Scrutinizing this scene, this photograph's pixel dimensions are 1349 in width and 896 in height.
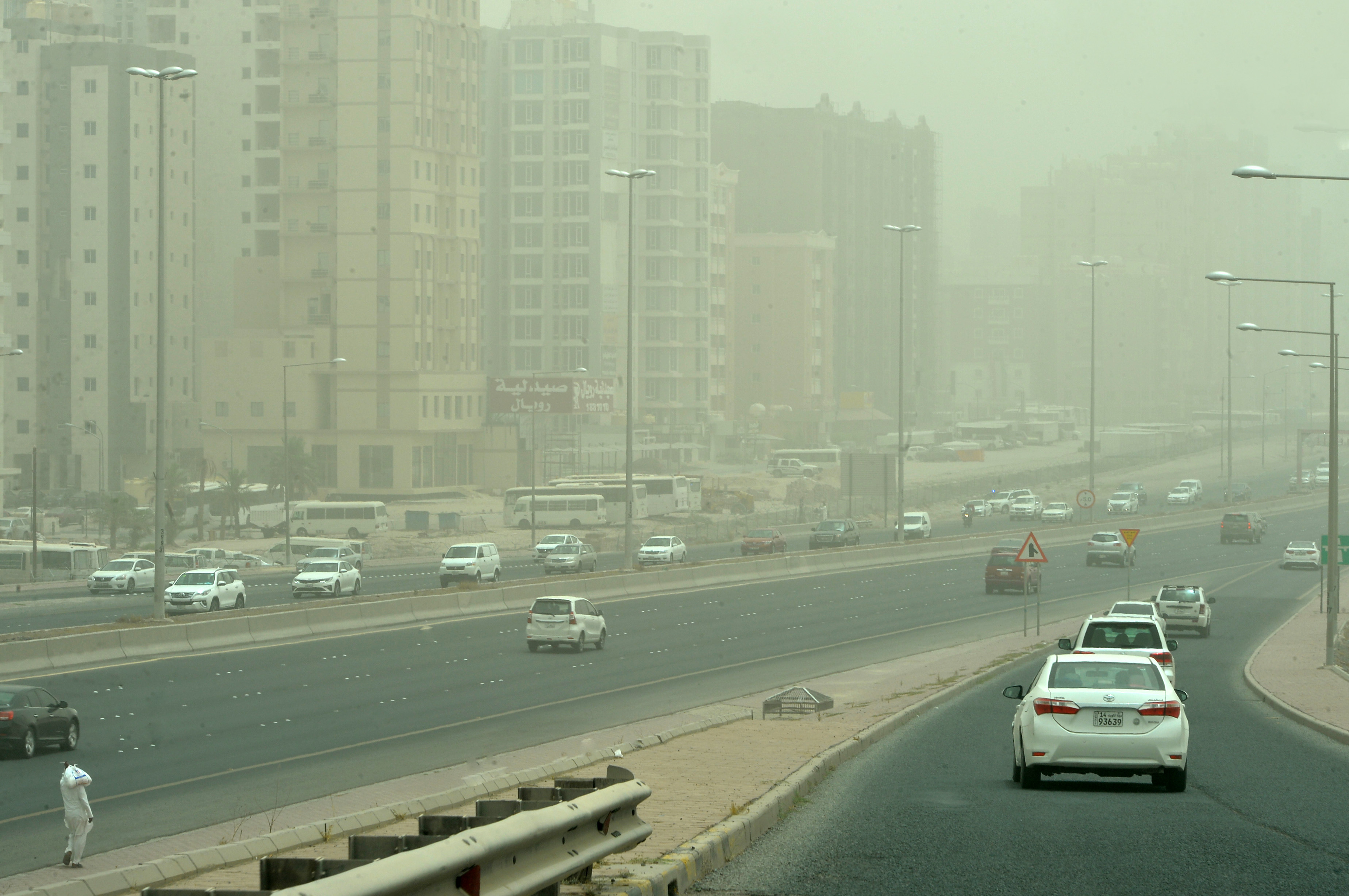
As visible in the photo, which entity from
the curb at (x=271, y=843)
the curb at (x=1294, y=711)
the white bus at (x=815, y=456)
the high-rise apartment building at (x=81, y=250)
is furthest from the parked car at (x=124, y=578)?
the white bus at (x=815, y=456)

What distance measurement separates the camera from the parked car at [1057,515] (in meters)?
86.0

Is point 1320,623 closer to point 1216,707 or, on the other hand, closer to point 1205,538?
point 1216,707

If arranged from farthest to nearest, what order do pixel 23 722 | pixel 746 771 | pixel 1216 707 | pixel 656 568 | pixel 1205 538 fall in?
pixel 1205 538 < pixel 656 568 < pixel 1216 707 < pixel 23 722 < pixel 746 771

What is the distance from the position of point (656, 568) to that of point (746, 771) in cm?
4085

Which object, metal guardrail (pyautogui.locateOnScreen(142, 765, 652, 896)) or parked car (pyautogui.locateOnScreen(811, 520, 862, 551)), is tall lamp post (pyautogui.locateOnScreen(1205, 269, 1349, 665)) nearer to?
metal guardrail (pyautogui.locateOnScreen(142, 765, 652, 896))

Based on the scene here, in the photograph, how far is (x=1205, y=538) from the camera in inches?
3206

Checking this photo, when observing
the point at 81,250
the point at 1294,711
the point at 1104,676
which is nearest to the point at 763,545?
the point at 1294,711

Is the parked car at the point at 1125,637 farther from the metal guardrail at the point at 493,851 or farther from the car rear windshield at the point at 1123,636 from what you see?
the metal guardrail at the point at 493,851

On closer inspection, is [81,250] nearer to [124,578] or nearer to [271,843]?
[124,578]

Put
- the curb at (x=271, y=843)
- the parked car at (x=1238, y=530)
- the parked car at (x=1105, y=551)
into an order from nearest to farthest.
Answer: the curb at (x=271, y=843), the parked car at (x=1105, y=551), the parked car at (x=1238, y=530)

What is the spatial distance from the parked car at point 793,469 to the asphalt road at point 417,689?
3017 inches

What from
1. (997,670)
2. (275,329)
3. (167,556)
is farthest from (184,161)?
(997,670)

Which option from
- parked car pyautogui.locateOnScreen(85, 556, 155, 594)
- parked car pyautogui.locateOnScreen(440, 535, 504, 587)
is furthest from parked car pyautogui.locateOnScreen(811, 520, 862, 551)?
parked car pyautogui.locateOnScreen(85, 556, 155, 594)

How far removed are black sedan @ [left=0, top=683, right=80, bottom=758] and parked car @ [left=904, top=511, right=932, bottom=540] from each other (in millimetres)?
55034
